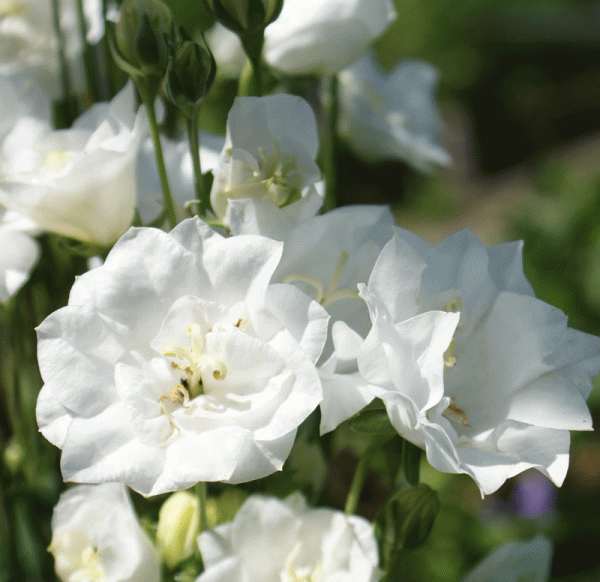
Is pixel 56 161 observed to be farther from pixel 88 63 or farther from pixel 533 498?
pixel 533 498

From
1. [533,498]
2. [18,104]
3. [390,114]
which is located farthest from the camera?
[533,498]

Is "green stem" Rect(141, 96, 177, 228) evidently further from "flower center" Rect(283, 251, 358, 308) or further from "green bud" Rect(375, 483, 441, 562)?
"green bud" Rect(375, 483, 441, 562)

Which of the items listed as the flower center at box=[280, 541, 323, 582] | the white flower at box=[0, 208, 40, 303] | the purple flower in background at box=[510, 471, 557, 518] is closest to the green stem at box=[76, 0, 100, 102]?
the white flower at box=[0, 208, 40, 303]

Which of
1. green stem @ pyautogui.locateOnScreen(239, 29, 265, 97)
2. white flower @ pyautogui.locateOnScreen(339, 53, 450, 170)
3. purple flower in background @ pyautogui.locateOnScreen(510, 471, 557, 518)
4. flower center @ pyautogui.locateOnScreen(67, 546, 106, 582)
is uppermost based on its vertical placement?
green stem @ pyautogui.locateOnScreen(239, 29, 265, 97)

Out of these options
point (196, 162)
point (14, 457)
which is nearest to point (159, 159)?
point (196, 162)

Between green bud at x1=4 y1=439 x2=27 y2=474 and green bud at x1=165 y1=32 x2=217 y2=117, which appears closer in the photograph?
green bud at x1=165 y1=32 x2=217 y2=117

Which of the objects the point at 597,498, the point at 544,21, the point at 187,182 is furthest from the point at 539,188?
the point at 544,21
